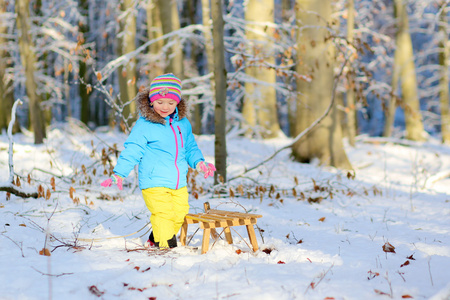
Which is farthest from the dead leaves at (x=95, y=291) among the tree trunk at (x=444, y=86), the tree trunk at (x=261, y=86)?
the tree trunk at (x=444, y=86)

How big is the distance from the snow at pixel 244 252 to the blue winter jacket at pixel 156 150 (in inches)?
25.5

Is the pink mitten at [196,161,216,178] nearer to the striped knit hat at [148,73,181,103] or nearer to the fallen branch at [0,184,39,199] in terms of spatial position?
the striped knit hat at [148,73,181,103]

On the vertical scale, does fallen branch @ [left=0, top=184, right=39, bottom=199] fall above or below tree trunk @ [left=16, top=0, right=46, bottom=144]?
below

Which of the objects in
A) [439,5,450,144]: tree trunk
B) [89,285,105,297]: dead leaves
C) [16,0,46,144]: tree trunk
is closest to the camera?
[89,285,105,297]: dead leaves

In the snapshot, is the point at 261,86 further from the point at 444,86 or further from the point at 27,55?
the point at 444,86

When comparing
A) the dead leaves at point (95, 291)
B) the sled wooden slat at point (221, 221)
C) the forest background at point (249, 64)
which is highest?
the forest background at point (249, 64)

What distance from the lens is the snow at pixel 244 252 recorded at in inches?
104

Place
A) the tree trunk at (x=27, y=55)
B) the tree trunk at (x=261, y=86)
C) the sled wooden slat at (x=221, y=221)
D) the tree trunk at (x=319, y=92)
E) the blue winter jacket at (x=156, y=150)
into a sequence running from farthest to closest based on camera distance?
the tree trunk at (x=27, y=55), the tree trunk at (x=261, y=86), the tree trunk at (x=319, y=92), the blue winter jacket at (x=156, y=150), the sled wooden slat at (x=221, y=221)

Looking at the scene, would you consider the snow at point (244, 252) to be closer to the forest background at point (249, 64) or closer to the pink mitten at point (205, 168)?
the pink mitten at point (205, 168)

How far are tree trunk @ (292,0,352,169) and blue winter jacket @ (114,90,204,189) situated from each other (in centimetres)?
563

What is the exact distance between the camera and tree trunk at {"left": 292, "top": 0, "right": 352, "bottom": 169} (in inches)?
354

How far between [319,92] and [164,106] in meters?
5.96

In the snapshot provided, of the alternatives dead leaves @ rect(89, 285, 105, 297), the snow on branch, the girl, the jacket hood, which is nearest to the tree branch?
the snow on branch

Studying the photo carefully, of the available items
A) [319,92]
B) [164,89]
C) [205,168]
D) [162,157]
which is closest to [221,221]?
[205,168]
